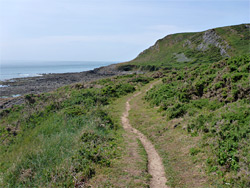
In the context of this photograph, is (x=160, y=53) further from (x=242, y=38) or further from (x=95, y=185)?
(x=95, y=185)

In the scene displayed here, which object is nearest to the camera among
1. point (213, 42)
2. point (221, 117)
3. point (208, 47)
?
point (221, 117)

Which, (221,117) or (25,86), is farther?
(25,86)

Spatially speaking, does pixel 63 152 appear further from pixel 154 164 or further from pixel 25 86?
pixel 25 86

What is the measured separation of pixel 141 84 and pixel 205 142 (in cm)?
2573

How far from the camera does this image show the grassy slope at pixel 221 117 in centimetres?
672

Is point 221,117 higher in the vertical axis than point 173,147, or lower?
higher

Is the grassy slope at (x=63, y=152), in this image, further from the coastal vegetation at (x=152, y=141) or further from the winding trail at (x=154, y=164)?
the winding trail at (x=154, y=164)

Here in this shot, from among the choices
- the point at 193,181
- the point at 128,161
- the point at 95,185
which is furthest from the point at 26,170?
the point at 193,181

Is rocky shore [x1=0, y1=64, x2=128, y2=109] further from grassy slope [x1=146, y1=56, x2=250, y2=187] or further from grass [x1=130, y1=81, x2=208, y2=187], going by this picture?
grassy slope [x1=146, y1=56, x2=250, y2=187]

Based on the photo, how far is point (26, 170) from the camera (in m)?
8.01

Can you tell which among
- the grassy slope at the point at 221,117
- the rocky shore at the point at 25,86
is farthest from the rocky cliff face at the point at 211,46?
the grassy slope at the point at 221,117

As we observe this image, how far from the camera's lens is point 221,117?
9.40 m

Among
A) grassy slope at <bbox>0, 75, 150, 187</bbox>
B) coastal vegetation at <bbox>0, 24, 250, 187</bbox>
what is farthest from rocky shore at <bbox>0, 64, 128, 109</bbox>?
grassy slope at <bbox>0, 75, 150, 187</bbox>

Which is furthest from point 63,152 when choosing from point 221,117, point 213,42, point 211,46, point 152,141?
point 213,42
